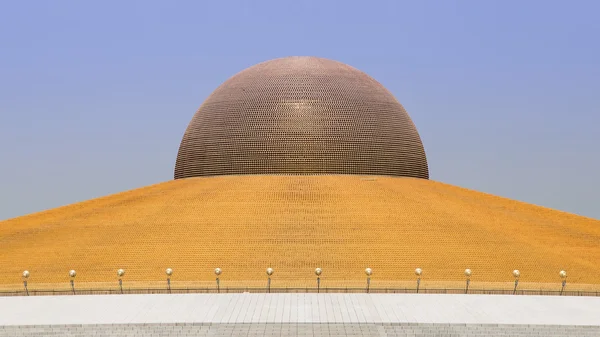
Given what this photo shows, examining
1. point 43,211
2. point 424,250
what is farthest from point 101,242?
A: point 424,250

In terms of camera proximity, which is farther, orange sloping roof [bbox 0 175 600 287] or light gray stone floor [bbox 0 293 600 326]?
orange sloping roof [bbox 0 175 600 287]

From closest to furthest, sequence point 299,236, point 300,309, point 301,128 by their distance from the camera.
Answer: point 300,309
point 299,236
point 301,128

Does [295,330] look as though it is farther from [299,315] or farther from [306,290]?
[306,290]

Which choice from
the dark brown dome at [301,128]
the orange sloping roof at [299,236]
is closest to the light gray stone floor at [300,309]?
the orange sloping roof at [299,236]

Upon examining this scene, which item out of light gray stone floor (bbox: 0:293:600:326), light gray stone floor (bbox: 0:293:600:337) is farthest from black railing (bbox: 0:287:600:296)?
light gray stone floor (bbox: 0:293:600:337)

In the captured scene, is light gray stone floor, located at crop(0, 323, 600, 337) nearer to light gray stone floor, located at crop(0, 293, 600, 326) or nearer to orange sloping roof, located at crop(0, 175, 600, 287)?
light gray stone floor, located at crop(0, 293, 600, 326)

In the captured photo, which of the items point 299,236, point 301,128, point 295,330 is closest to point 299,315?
point 295,330

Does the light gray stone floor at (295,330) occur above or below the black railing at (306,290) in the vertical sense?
above

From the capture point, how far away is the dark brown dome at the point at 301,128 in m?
31.5

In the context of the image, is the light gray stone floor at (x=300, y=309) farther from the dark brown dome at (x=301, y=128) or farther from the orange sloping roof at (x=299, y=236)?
the dark brown dome at (x=301, y=128)

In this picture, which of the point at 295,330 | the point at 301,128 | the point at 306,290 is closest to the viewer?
the point at 295,330

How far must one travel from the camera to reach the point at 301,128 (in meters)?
→ 31.6

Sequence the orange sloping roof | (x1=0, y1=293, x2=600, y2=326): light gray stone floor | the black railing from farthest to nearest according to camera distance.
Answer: the orange sloping roof, the black railing, (x1=0, y1=293, x2=600, y2=326): light gray stone floor

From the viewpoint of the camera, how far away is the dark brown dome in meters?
31.5
